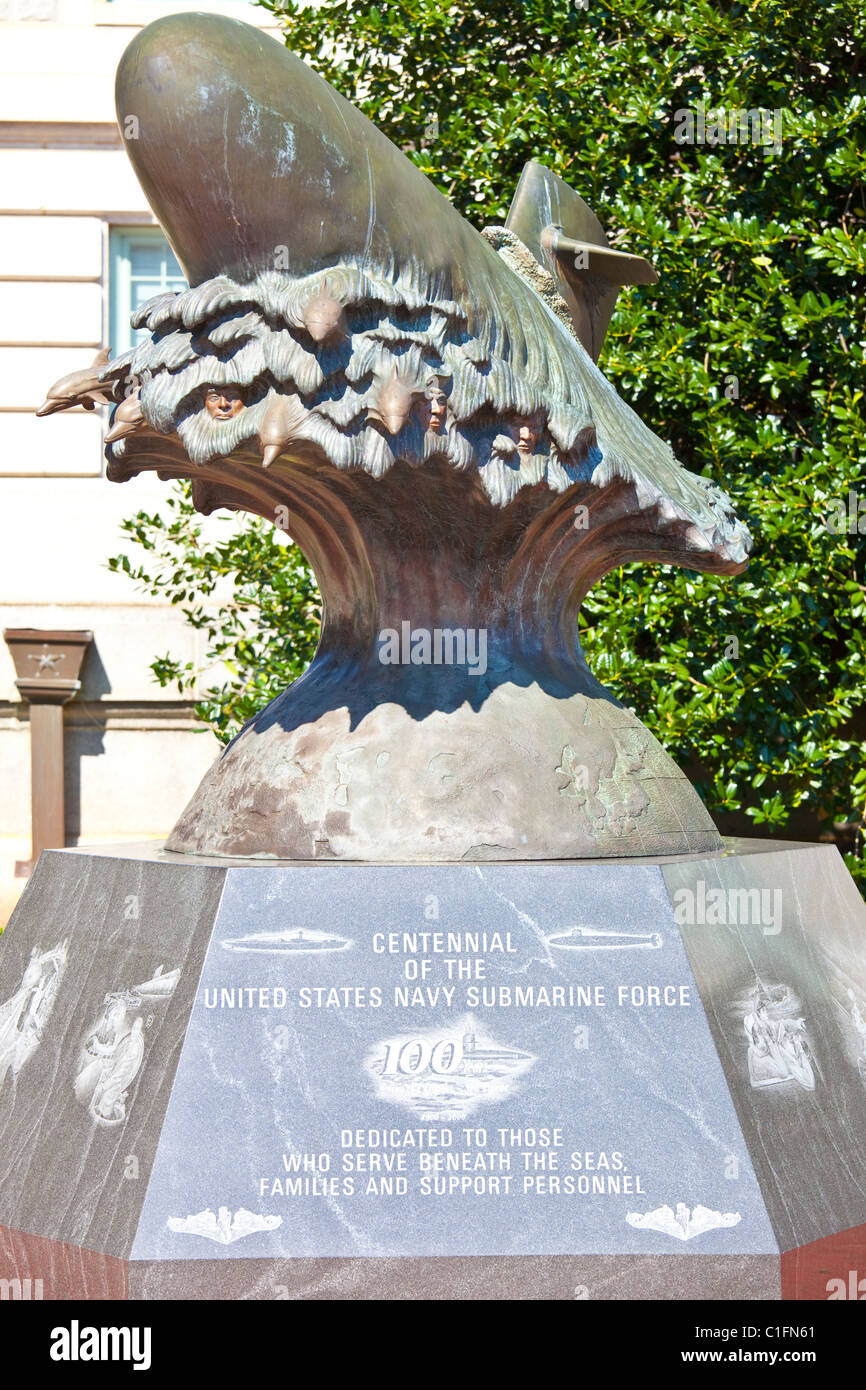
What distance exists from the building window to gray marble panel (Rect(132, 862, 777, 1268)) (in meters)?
7.87

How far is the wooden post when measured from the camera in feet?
32.0

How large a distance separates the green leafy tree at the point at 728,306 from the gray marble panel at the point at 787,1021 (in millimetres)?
2724

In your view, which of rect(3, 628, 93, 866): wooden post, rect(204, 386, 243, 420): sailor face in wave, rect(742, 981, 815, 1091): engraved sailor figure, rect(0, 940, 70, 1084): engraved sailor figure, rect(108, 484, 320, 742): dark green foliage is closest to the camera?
rect(742, 981, 815, 1091): engraved sailor figure

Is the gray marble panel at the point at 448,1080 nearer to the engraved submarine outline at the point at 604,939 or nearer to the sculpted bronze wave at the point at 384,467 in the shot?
the engraved submarine outline at the point at 604,939

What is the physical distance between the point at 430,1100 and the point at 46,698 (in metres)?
7.19

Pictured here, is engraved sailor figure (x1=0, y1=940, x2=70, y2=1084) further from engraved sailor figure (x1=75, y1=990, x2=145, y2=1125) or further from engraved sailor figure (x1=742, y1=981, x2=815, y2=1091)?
engraved sailor figure (x1=742, y1=981, x2=815, y2=1091)

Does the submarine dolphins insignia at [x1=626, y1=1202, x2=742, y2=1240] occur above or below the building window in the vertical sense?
below

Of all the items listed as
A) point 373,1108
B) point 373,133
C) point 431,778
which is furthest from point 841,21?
point 373,1108

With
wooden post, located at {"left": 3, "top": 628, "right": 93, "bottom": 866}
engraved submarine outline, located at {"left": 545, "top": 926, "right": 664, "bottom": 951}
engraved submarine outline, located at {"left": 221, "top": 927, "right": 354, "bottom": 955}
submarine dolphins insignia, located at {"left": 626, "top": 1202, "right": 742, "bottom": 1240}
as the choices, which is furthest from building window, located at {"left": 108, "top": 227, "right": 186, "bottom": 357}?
submarine dolphins insignia, located at {"left": 626, "top": 1202, "right": 742, "bottom": 1240}

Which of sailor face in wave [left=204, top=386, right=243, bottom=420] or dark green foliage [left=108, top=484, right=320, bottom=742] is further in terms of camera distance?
dark green foliage [left=108, top=484, right=320, bottom=742]

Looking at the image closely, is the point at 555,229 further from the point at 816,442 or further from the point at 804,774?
the point at 804,774

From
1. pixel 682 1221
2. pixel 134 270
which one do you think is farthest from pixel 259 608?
pixel 682 1221

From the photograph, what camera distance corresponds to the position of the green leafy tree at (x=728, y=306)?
6.79m

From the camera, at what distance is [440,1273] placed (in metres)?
2.98
